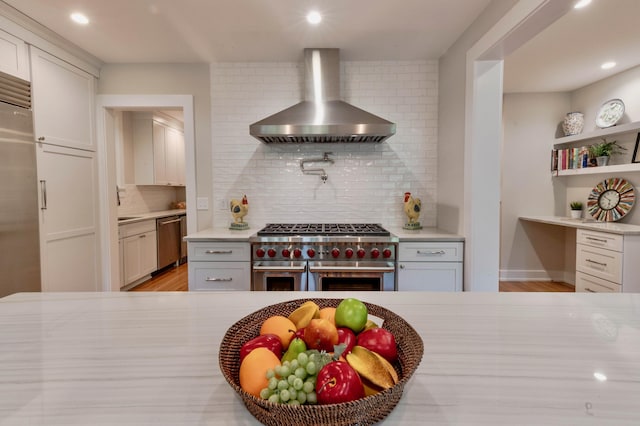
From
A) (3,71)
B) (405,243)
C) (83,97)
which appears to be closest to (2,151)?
(3,71)

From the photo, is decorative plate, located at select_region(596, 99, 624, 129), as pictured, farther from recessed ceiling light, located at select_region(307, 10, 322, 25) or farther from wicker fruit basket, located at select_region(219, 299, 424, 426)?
wicker fruit basket, located at select_region(219, 299, 424, 426)

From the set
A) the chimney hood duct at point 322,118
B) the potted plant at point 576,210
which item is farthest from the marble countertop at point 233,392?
the potted plant at point 576,210

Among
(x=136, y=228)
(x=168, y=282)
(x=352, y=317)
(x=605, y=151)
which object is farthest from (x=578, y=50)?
(x=168, y=282)

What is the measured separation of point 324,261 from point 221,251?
0.81 metres

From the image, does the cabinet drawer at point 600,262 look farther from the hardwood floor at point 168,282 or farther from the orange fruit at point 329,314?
the hardwood floor at point 168,282

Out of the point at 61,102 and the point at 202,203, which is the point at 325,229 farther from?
the point at 61,102

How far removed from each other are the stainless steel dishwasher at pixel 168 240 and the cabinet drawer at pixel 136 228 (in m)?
0.14

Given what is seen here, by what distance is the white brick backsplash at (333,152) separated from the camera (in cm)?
302

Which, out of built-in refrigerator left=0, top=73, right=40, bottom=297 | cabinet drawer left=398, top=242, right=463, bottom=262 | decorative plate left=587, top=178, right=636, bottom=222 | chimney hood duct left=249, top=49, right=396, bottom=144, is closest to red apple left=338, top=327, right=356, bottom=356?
cabinet drawer left=398, top=242, right=463, bottom=262

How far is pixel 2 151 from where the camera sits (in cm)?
214

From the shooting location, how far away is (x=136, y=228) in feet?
13.0

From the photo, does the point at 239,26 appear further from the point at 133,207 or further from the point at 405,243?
the point at 133,207

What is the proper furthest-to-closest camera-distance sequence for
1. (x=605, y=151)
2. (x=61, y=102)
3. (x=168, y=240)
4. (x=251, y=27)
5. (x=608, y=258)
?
(x=168, y=240), (x=605, y=151), (x=608, y=258), (x=61, y=102), (x=251, y=27)

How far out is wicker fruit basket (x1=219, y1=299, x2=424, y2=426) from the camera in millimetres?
461
